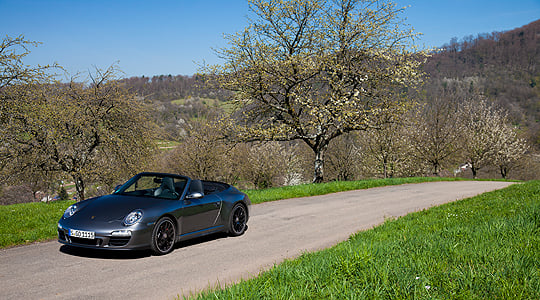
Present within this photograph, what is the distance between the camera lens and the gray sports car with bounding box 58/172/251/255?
6211mm

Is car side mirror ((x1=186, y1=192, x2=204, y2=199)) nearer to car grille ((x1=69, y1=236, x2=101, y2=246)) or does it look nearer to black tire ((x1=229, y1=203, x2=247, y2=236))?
black tire ((x1=229, y1=203, x2=247, y2=236))

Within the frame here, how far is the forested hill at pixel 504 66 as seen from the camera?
405 ft

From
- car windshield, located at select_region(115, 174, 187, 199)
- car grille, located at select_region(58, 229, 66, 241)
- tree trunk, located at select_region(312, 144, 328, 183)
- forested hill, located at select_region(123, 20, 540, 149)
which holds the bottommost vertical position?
tree trunk, located at select_region(312, 144, 328, 183)

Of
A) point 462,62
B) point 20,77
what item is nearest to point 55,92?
point 20,77

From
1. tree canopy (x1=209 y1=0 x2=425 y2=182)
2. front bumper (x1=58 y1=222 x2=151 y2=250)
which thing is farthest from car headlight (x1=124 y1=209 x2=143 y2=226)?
tree canopy (x1=209 y1=0 x2=425 y2=182)

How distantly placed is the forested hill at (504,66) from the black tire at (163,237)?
117 m

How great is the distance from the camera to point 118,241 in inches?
244

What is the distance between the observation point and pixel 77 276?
211 inches

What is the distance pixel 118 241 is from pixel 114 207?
0.76m

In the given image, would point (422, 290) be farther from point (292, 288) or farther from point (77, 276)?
point (77, 276)

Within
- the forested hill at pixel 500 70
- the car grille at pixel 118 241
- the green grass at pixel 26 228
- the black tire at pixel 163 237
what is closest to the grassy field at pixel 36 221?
the green grass at pixel 26 228

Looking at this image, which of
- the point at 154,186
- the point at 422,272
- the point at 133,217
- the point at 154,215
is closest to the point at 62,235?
the point at 133,217

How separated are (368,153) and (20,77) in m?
33.3

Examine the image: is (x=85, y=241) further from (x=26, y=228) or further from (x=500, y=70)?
(x=500, y=70)
